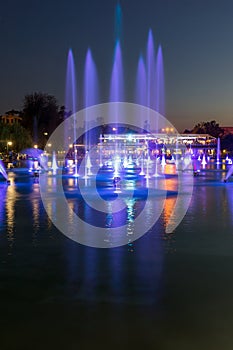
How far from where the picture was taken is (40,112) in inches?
2618

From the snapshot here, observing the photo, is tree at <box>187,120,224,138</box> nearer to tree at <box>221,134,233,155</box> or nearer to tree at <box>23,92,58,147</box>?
tree at <box>221,134,233,155</box>

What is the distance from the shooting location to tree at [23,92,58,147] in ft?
214

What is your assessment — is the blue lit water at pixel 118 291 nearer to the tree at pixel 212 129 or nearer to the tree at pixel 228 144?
the tree at pixel 228 144

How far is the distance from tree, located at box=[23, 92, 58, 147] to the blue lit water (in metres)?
57.0

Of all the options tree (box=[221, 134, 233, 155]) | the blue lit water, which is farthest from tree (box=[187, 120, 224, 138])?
the blue lit water

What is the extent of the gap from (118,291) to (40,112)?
62.7 metres

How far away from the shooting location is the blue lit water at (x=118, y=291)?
4430 mm

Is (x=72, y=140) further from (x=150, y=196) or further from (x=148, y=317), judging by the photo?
(x=148, y=317)

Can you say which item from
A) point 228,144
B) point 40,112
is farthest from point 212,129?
point 40,112

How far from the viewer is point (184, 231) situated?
30.8ft

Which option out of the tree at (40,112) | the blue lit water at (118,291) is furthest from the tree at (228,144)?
the blue lit water at (118,291)

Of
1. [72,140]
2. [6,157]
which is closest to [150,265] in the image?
[6,157]

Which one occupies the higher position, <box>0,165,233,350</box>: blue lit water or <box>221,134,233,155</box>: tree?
<box>221,134,233,155</box>: tree

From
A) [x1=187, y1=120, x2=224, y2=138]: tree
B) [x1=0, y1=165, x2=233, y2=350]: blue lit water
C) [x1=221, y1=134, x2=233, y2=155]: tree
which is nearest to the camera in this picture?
[x1=0, y1=165, x2=233, y2=350]: blue lit water
